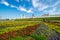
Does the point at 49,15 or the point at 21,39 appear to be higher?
the point at 49,15

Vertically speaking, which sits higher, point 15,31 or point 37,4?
point 37,4

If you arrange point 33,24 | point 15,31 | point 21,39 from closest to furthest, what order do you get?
point 21,39
point 15,31
point 33,24

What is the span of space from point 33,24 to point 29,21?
8.3 inches

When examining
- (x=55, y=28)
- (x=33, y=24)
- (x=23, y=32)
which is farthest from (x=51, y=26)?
(x=23, y=32)

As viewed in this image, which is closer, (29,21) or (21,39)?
(21,39)

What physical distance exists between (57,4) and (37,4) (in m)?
0.84

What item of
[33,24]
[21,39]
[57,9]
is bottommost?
[21,39]

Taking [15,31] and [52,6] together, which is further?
[52,6]

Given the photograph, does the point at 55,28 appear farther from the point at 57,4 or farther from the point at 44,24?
the point at 57,4

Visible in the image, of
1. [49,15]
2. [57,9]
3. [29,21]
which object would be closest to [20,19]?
[29,21]

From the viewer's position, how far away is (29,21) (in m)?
6.39

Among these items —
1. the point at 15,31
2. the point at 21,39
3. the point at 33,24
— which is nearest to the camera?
the point at 21,39

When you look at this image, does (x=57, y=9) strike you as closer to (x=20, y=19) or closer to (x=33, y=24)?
(x=33, y=24)

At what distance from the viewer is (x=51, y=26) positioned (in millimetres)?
6430
